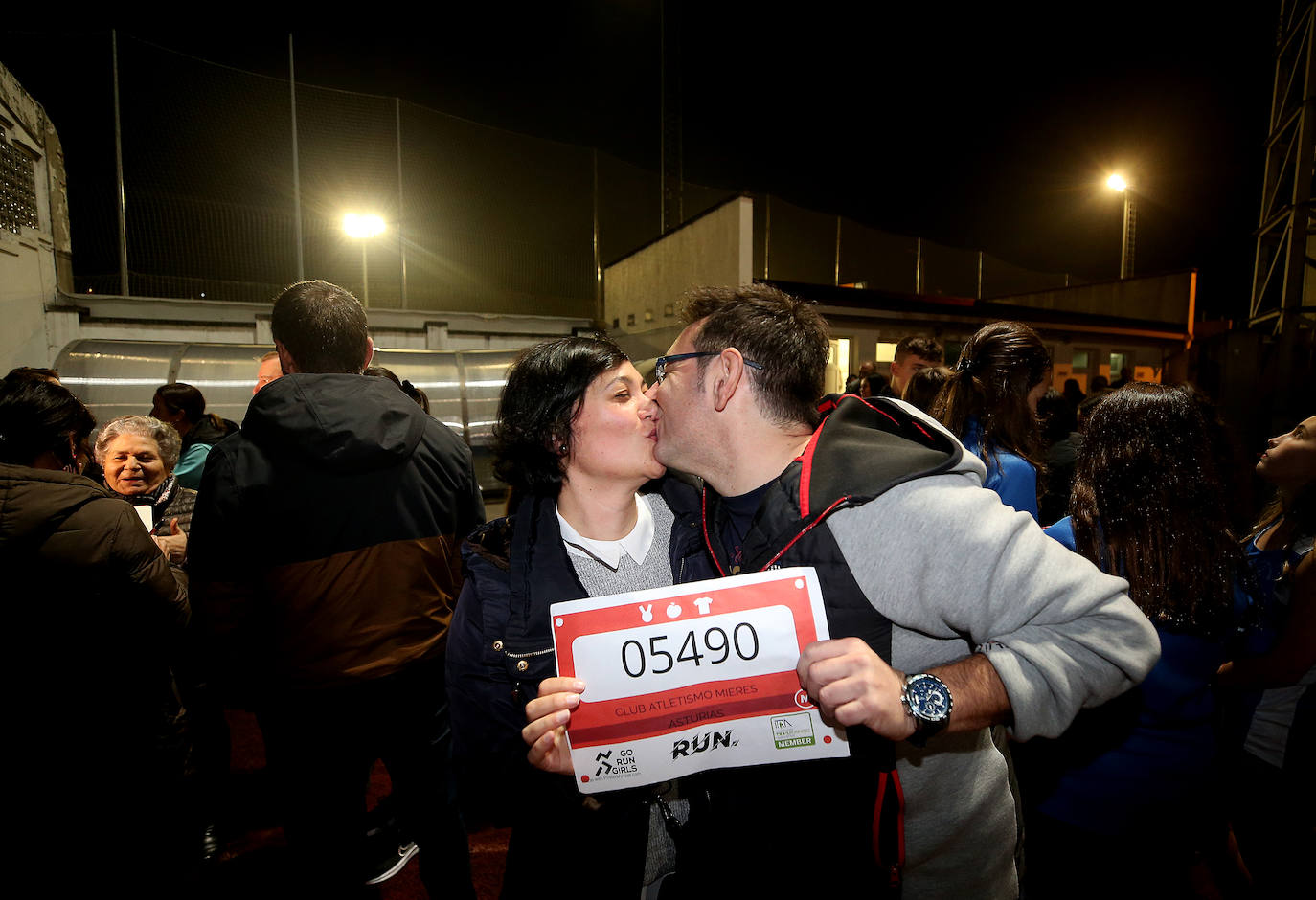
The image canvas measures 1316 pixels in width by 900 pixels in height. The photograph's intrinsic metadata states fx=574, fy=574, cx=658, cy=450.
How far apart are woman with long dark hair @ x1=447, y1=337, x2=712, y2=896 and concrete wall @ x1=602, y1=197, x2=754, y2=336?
18.6 ft

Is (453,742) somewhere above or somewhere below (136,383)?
below

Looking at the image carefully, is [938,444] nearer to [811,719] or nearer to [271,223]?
[811,719]

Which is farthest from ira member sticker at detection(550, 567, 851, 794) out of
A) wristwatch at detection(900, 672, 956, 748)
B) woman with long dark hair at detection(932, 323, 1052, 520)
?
woman with long dark hair at detection(932, 323, 1052, 520)

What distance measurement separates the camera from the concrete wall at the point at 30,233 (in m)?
7.34

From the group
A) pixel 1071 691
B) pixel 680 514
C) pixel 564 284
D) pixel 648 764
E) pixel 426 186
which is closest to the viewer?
pixel 1071 691

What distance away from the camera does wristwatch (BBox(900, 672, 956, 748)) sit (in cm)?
114

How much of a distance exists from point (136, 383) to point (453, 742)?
28.8 feet

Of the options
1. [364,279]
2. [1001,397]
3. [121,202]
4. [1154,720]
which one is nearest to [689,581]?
[1154,720]

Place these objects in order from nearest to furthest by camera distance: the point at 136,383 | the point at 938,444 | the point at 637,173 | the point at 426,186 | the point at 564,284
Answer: the point at 938,444 < the point at 136,383 < the point at 426,186 < the point at 564,284 < the point at 637,173

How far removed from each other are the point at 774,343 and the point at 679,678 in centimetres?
95

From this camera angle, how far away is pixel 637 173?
15.4m

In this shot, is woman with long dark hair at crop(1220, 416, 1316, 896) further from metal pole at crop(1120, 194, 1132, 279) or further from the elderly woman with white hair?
metal pole at crop(1120, 194, 1132, 279)

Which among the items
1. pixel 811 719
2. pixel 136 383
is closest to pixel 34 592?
pixel 811 719

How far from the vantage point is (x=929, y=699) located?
3.83ft
